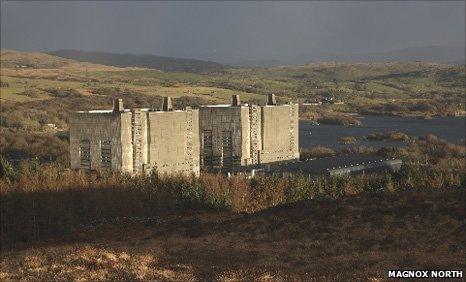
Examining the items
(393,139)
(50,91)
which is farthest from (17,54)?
(393,139)

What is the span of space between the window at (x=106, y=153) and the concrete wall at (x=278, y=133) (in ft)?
30.5

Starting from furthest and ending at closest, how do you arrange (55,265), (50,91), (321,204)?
(50,91) < (321,204) < (55,265)

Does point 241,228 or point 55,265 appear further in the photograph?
point 241,228

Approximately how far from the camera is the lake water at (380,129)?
7025 cm

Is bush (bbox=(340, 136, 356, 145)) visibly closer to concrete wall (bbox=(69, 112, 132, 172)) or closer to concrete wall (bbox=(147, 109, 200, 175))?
concrete wall (bbox=(147, 109, 200, 175))

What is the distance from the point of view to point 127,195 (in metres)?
27.8

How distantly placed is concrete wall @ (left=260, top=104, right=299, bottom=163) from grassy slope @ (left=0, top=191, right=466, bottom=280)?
11.1m

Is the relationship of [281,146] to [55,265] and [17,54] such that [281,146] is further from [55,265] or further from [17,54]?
[17,54]

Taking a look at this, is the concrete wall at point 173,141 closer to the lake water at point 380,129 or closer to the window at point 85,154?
the window at point 85,154

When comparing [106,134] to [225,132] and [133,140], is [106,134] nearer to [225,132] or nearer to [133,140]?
[133,140]

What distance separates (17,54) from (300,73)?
85033 mm

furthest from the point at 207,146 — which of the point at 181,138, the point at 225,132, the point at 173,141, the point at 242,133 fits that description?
the point at 173,141

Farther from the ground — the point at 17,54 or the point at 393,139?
the point at 17,54

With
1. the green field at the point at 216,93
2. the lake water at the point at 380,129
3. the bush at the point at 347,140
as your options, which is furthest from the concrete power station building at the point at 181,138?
the green field at the point at 216,93
